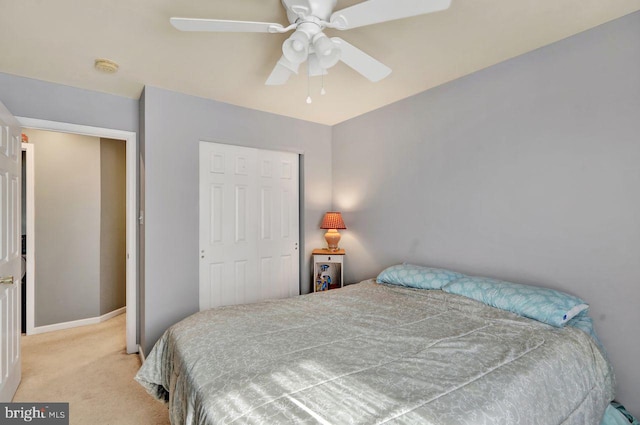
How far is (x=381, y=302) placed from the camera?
2.36 metres

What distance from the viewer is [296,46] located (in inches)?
61.9

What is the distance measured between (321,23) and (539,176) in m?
1.85

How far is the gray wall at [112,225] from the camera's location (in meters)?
4.02

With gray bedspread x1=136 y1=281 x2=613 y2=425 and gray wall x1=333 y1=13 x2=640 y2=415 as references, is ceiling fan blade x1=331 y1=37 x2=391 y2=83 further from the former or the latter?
gray bedspread x1=136 y1=281 x2=613 y2=425

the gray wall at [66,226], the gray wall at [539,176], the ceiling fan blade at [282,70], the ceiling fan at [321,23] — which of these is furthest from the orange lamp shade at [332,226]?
the gray wall at [66,226]

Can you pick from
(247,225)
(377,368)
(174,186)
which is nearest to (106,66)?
(174,186)

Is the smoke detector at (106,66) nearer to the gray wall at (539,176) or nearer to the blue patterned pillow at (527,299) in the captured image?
the gray wall at (539,176)

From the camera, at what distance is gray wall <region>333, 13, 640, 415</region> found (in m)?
1.90

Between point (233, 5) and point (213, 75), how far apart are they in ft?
3.17

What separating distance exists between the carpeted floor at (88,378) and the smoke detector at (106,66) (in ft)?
8.10

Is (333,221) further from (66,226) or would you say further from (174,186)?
(66,226)

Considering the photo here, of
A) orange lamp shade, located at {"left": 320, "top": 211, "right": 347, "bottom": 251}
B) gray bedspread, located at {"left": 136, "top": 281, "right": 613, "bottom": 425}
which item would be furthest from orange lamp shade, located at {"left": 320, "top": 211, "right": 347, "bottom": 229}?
gray bedspread, located at {"left": 136, "top": 281, "right": 613, "bottom": 425}

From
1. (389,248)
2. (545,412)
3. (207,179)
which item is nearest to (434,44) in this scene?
(389,248)

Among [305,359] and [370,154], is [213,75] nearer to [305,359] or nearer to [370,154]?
[370,154]
